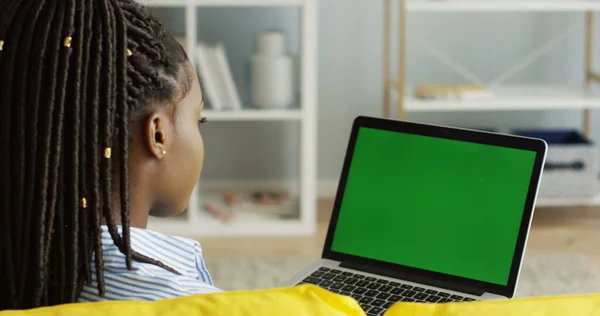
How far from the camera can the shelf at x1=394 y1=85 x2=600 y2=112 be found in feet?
10.4

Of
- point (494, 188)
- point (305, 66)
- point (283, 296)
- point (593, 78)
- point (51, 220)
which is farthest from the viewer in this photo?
point (593, 78)

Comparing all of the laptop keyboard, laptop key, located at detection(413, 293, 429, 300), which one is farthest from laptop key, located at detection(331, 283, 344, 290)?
laptop key, located at detection(413, 293, 429, 300)

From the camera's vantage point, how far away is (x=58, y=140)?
3.21ft

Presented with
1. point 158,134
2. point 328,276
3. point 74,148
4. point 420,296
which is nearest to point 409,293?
point 420,296

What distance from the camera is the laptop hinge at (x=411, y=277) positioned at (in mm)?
1332

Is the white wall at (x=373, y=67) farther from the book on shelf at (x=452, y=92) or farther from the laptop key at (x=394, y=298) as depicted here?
the laptop key at (x=394, y=298)

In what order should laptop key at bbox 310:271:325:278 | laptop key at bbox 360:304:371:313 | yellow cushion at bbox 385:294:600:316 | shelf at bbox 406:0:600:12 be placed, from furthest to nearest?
shelf at bbox 406:0:600:12, laptop key at bbox 310:271:325:278, laptop key at bbox 360:304:371:313, yellow cushion at bbox 385:294:600:316

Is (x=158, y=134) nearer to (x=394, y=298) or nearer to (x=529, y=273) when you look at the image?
(x=394, y=298)

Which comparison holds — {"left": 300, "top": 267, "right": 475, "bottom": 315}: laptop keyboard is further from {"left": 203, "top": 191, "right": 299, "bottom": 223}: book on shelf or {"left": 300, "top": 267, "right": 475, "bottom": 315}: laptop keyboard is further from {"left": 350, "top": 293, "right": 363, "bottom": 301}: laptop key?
{"left": 203, "top": 191, "right": 299, "bottom": 223}: book on shelf

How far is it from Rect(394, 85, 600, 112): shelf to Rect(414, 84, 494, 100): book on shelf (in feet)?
0.07

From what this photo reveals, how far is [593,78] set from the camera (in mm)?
3533

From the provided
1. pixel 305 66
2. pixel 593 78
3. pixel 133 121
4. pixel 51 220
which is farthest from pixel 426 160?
pixel 593 78

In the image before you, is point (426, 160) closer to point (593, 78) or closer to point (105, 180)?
point (105, 180)

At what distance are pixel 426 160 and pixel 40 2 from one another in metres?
0.60
